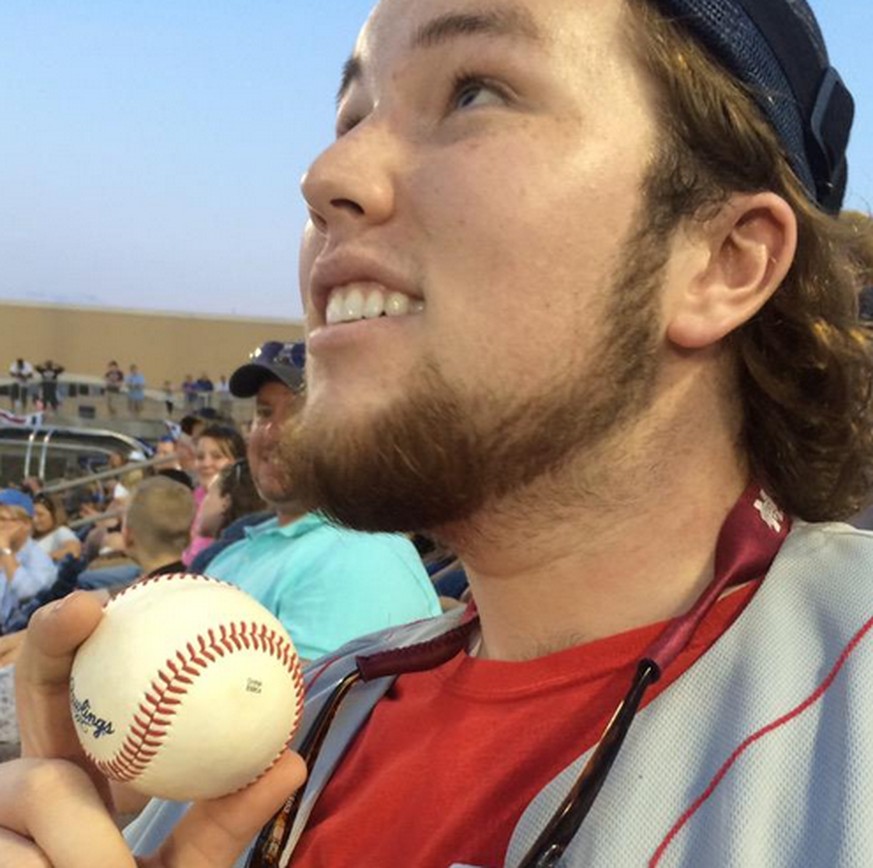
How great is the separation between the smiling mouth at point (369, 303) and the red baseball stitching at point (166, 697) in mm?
430

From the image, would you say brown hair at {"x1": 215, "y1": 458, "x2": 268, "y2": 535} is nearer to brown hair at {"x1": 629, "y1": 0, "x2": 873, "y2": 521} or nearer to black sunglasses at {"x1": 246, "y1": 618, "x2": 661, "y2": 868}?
black sunglasses at {"x1": 246, "y1": 618, "x2": 661, "y2": 868}

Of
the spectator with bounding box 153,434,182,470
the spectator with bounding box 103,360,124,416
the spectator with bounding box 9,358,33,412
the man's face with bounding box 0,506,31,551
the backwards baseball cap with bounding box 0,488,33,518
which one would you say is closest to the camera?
the man's face with bounding box 0,506,31,551

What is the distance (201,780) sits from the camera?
4.33ft

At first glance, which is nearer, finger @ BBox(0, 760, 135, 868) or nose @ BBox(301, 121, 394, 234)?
finger @ BBox(0, 760, 135, 868)

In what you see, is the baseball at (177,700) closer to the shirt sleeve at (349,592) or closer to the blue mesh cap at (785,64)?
the blue mesh cap at (785,64)

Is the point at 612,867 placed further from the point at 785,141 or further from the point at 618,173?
the point at 785,141

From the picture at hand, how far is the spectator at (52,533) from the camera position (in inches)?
384

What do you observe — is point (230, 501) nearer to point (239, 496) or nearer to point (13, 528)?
point (239, 496)

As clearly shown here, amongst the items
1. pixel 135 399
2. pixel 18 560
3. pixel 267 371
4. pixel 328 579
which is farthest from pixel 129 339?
pixel 328 579

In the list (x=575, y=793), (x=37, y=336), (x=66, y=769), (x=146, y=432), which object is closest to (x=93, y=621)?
(x=66, y=769)

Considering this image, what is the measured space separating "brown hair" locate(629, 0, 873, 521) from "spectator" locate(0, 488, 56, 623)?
22.0ft

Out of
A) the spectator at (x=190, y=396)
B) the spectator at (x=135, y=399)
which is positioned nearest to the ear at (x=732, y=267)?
the spectator at (x=190, y=396)

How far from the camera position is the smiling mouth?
4.66 ft

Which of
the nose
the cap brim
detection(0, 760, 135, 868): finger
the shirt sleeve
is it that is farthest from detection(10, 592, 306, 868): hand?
the cap brim
